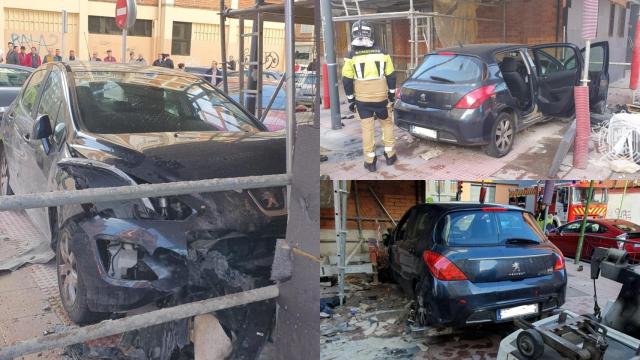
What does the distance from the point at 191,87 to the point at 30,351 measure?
1.28 m

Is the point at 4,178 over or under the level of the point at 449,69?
under

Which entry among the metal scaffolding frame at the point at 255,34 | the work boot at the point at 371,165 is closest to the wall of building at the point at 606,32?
the work boot at the point at 371,165

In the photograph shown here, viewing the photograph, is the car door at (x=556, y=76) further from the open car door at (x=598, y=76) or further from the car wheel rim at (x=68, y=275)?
the car wheel rim at (x=68, y=275)

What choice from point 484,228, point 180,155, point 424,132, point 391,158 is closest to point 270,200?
point 180,155

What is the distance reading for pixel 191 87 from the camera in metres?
2.36

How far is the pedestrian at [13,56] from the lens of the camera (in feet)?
5.64

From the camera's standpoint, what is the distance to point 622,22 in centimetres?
222

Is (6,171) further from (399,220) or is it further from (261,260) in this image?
(399,220)

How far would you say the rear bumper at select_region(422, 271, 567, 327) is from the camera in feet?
10.5

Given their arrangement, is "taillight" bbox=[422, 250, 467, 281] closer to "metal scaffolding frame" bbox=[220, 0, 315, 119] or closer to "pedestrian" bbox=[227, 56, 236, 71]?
Result: "metal scaffolding frame" bbox=[220, 0, 315, 119]

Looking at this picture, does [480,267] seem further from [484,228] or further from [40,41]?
[40,41]

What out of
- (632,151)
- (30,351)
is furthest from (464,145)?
(30,351)

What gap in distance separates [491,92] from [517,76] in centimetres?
12

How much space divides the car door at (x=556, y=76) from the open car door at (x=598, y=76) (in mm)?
55
